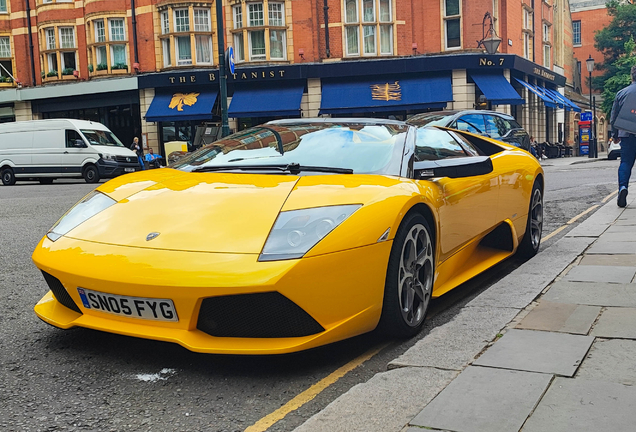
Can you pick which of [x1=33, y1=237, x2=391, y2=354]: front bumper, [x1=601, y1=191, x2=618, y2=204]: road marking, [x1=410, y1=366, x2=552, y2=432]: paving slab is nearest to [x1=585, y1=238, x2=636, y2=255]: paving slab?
[x1=33, y1=237, x2=391, y2=354]: front bumper

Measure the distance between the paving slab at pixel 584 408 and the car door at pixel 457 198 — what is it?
144cm

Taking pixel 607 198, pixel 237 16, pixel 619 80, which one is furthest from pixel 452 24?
pixel 619 80

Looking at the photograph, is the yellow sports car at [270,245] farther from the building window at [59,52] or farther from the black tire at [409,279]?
A: the building window at [59,52]

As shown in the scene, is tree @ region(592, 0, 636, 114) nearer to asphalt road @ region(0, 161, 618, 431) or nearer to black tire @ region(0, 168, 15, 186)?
black tire @ region(0, 168, 15, 186)

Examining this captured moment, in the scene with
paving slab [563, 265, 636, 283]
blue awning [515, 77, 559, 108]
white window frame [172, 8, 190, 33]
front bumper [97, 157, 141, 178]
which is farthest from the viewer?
blue awning [515, 77, 559, 108]

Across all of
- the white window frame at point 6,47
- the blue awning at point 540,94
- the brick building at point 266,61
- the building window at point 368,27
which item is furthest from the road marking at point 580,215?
the white window frame at point 6,47

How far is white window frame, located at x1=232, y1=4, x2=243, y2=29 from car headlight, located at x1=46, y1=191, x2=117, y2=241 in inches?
969

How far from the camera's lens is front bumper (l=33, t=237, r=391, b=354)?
264cm

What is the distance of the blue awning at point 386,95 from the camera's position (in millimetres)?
24922

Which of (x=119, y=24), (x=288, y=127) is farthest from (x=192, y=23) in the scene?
(x=288, y=127)

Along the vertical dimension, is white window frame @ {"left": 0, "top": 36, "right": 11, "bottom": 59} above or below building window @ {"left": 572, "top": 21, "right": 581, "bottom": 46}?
below

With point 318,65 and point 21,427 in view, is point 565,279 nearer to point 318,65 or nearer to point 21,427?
point 21,427

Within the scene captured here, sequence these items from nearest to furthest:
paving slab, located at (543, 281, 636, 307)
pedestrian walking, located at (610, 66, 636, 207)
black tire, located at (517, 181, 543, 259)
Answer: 1. paving slab, located at (543, 281, 636, 307)
2. black tire, located at (517, 181, 543, 259)
3. pedestrian walking, located at (610, 66, 636, 207)

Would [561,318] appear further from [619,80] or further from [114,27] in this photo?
[619,80]
